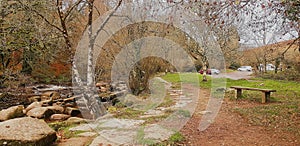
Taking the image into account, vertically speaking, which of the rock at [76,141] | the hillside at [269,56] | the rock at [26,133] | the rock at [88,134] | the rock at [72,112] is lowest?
the rock at [72,112]

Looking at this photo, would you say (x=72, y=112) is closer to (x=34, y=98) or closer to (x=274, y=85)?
(x=34, y=98)

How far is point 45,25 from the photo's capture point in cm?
967

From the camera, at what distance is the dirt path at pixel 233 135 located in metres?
4.29

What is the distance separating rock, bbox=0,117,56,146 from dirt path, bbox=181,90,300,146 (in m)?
2.26

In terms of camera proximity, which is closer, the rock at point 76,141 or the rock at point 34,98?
the rock at point 76,141

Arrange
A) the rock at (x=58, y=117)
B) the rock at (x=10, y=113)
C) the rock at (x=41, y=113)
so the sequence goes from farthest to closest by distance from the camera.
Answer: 1. the rock at (x=41, y=113)
2. the rock at (x=58, y=117)
3. the rock at (x=10, y=113)

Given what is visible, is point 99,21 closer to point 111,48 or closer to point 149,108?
point 111,48

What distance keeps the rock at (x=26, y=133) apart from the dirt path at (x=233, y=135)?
89.1 inches

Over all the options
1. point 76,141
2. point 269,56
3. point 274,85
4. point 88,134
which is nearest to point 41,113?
point 88,134

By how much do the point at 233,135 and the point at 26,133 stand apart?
3560mm

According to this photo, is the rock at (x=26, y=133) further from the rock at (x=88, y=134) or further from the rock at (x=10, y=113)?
the rock at (x=10, y=113)

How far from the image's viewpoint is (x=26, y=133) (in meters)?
3.93

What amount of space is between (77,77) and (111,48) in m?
3.45

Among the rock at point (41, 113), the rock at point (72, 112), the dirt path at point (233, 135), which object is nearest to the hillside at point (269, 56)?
the dirt path at point (233, 135)
